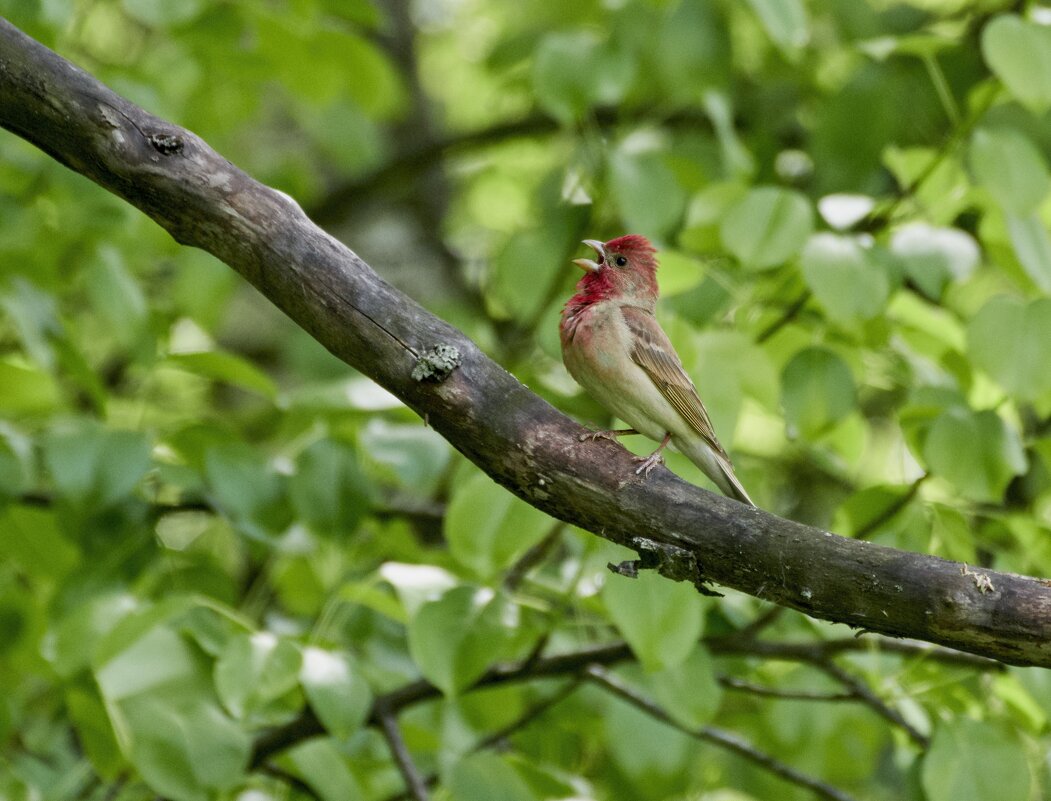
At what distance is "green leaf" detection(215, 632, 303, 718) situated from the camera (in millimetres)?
3330

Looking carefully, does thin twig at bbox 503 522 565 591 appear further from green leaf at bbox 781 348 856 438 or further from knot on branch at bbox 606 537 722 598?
knot on branch at bbox 606 537 722 598

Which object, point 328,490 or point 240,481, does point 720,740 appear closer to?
point 328,490

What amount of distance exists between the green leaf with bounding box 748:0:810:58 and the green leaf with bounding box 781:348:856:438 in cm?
119

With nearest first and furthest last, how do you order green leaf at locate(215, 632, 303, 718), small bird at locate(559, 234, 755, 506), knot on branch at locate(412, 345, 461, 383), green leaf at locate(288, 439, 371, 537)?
1. knot on branch at locate(412, 345, 461, 383)
2. green leaf at locate(215, 632, 303, 718)
3. small bird at locate(559, 234, 755, 506)
4. green leaf at locate(288, 439, 371, 537)

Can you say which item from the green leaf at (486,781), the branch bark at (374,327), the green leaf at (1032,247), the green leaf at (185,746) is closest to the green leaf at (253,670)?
the green leaf at (185,746)

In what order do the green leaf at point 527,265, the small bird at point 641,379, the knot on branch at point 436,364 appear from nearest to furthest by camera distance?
1. the knot on branch at point 436,364
2. the small bird at point 641,379
3. the green leaf at point 527,265

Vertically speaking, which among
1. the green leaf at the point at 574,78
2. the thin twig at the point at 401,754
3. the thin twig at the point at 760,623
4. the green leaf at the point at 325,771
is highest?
the green leaf at the point at 574,78

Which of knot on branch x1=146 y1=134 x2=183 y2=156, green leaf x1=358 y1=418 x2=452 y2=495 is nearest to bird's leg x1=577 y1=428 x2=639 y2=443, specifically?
green leaf x1=358 y1=418 x2=452 y2=495

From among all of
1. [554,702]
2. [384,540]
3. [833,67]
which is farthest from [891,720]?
[833,67]

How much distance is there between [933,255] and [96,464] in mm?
2949

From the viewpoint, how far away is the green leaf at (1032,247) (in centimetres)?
380

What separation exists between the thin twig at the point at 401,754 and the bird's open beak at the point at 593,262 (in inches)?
69.1

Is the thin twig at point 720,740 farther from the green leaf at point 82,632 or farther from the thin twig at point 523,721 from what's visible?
the green leaf at point 82,632

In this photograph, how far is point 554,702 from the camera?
4.44m
